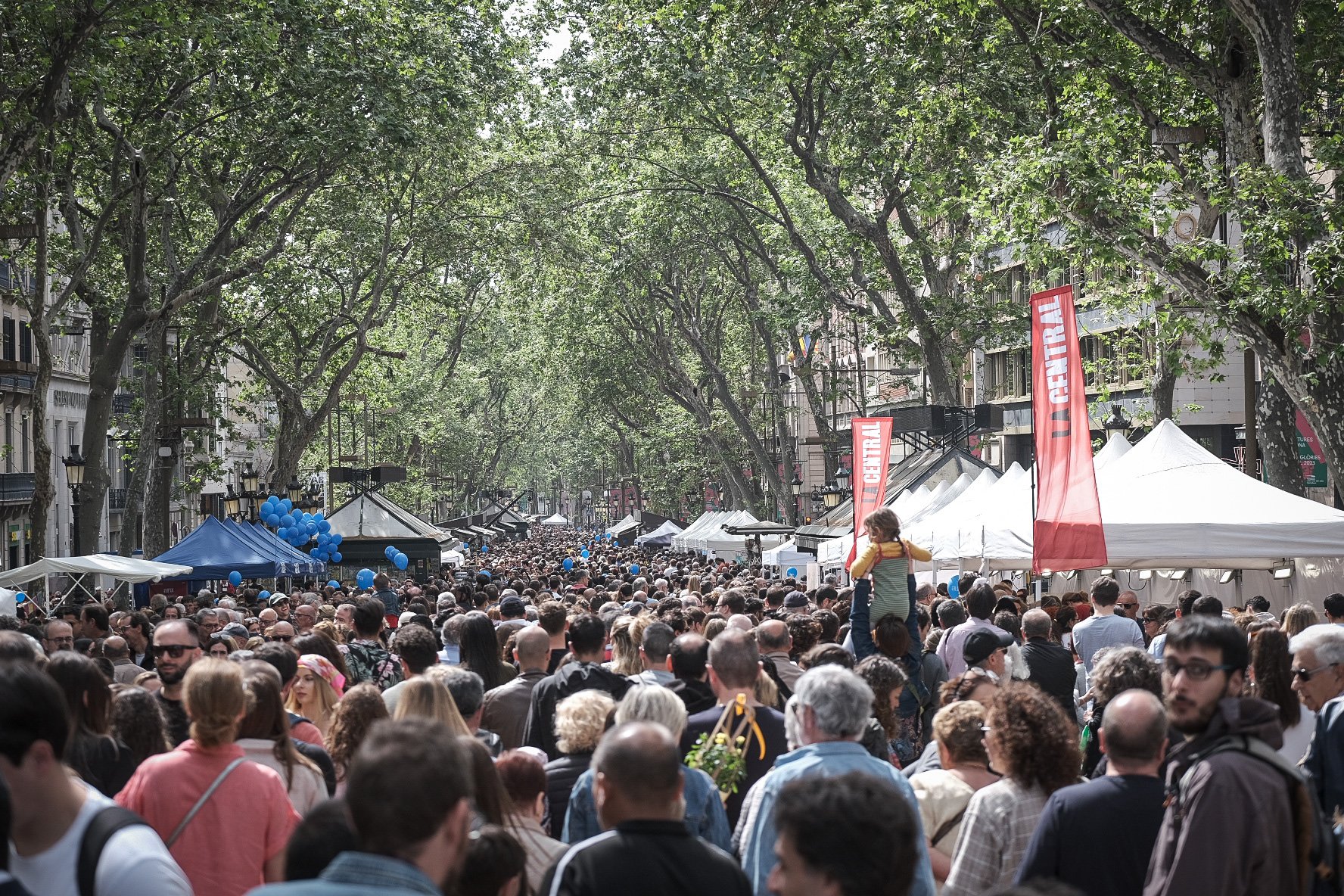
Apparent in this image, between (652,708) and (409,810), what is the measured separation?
2903 millimetres

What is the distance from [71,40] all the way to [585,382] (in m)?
35.5

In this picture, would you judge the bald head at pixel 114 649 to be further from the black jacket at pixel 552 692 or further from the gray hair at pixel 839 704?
the gray hair at pixel 839 704

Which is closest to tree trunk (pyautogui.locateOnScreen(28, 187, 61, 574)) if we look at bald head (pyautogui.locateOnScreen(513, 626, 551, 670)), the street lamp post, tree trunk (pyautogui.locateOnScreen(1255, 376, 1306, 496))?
the street lamp post

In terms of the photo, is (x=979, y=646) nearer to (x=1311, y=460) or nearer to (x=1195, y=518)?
(x=1195, y=518)

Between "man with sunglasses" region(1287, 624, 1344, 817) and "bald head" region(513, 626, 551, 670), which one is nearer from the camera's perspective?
"man with sunglasses" region(1287, 624, 1344, 817)

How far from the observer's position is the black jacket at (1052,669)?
380 inches

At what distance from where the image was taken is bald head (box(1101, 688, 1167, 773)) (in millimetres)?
4902

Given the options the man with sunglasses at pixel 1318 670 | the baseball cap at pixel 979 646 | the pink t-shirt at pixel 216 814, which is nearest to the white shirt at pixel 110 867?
the pink t-shirt at pixel 216 814

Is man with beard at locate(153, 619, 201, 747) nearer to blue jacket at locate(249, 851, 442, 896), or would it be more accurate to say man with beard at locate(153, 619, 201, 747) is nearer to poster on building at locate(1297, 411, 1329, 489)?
blue jacket at locate(249, 851, 442, 896)

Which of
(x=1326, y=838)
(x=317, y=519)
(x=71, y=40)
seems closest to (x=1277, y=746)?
(x=1326, y=838)

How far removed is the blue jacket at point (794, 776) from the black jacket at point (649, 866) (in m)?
0.89

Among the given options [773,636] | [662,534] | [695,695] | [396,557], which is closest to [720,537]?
[396,557]

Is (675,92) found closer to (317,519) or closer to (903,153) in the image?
(903,153)

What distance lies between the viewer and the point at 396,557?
112 ft
